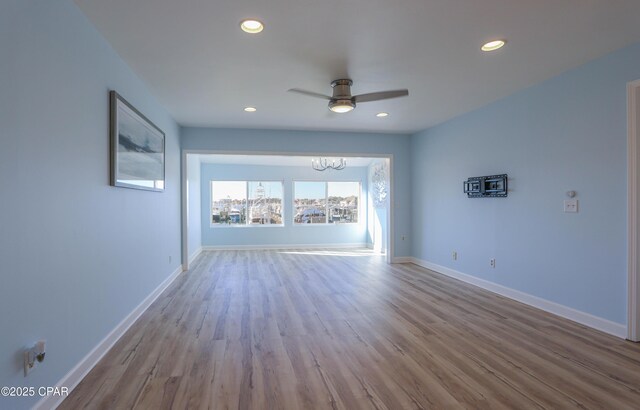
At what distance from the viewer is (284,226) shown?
8.94 m

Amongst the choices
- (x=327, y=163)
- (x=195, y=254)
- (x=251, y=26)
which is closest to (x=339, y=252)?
(x=327, y=163)

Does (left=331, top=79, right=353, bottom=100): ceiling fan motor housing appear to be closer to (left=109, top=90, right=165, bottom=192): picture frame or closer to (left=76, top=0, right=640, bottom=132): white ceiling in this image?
(left=76, top=0, right=640, bottom=132): white ceiling

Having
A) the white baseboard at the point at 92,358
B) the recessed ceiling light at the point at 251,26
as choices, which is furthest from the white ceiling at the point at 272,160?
the recessed ceiling light at the point at 251,26

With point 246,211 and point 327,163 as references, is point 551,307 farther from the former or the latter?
point 246,211

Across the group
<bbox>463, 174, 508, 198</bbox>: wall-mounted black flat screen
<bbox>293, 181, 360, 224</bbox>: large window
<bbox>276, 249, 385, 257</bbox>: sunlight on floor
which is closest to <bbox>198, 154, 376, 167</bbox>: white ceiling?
<bbox>293, 181, 360, 224</bbox>: large window

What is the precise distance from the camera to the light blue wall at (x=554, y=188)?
9.66 feet

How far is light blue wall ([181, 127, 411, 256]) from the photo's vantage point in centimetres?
569

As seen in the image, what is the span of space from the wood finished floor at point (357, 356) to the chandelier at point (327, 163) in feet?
15.1

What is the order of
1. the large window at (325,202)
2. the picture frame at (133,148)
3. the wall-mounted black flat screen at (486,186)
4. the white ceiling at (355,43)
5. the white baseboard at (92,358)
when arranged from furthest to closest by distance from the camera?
the large window at (325,202)
the wall-mounted black flat screen at (486,186)
the picture frame at (133,148)
the white ceiling at (355,43)
the white baseboard at (92,358)

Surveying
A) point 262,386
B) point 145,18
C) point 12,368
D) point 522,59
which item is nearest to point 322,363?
point 262,386

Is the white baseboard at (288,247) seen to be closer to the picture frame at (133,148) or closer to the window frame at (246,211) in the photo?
the window frame at (246,211)

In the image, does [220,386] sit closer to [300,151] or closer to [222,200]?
[300,151]

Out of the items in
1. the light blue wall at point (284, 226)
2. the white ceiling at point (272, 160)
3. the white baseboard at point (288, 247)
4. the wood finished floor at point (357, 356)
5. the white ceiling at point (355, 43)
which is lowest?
the wood finished floor at point (357, 356)

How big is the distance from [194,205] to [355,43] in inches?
227
